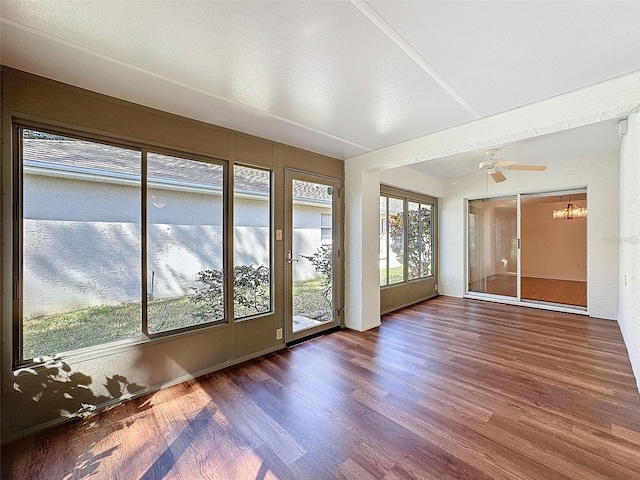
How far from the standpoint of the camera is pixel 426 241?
6.05 metres

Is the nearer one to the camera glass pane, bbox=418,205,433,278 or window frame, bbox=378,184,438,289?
window frame, bbox=378,184,438,289

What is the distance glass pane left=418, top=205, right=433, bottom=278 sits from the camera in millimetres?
5891

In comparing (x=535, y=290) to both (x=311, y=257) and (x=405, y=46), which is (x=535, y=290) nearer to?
(x=311, y=257)

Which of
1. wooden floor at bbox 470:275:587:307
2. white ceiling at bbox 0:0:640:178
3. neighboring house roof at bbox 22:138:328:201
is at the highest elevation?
white ceiling at bbox 0:0:640:178

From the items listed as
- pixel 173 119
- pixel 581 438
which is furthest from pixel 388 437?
pixel 173 119

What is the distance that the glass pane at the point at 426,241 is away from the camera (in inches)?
232

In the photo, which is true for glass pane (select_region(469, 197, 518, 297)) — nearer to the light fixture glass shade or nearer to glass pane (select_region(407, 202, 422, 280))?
glass pane (select_region(407, 202, 422, 280))

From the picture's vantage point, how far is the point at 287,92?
223 cm

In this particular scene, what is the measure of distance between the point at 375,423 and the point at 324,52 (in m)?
2.57

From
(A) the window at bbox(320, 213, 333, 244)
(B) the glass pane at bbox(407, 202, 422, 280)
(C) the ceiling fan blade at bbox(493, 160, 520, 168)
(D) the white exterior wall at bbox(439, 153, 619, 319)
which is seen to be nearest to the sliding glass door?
(D) the white exterior wall at bbox(439, 153, 619, 319)

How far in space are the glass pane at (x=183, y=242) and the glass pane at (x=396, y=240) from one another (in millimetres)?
3216

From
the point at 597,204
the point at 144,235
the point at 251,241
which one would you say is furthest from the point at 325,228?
the point at 597,204

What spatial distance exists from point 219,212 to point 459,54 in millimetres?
2452

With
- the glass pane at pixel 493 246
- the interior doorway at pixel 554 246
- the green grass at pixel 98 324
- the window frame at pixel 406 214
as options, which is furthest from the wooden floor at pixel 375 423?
the interior doorway at pixel 554 246
